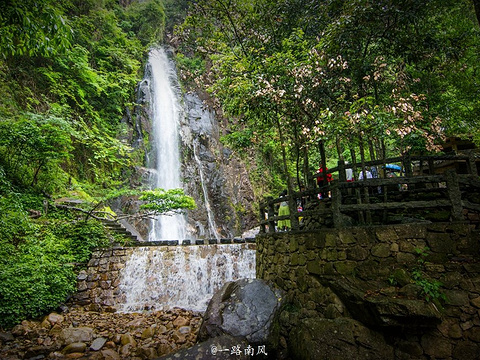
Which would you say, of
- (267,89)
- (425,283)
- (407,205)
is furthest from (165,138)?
(425,283)

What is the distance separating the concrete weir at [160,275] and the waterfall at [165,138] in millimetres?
5193

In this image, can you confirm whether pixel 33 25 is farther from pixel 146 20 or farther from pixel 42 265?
pixel 146 20

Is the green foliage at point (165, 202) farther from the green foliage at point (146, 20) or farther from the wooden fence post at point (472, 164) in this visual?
the green foliage at point (146, 20)

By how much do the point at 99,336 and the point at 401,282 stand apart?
6523 mm

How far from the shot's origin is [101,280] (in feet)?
27.0

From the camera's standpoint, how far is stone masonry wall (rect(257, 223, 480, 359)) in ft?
12.0

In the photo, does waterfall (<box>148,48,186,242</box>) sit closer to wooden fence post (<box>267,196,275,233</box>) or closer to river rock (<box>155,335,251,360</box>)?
wooden fence post (<box>267,196,275,233</box>)

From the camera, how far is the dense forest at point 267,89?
5.46 meters

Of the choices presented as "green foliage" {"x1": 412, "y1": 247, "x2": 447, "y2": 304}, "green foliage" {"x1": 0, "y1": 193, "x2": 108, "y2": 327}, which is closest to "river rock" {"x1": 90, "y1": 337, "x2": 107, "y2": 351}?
"green foliage" {"x1": 0, "y1": 193, "x2": 108, "y2": 327}

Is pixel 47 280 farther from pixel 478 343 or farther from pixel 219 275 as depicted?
pixel 478 343

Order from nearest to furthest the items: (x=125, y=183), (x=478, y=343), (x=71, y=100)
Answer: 1. (x=478, y=343)
2. (x=71, y=100)
3. (x=125, y=183)

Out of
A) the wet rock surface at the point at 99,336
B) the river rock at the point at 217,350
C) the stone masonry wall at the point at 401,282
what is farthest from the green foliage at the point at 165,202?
the river rock at the point at 217,350

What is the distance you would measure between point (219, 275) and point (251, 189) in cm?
961

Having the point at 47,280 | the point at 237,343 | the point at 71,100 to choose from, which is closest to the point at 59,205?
the point at 47,280
